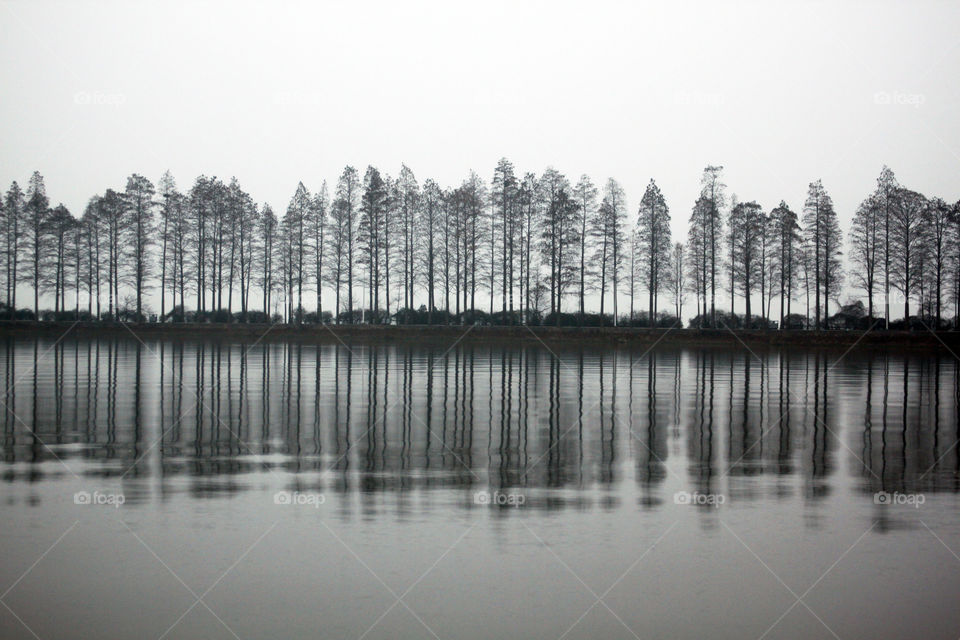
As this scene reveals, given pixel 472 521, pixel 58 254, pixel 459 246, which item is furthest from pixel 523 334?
pixel 472 521

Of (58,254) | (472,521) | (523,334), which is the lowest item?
(472,521)

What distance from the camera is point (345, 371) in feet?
94.2

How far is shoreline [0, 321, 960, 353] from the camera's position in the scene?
64125mm

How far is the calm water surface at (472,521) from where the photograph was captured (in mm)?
6199

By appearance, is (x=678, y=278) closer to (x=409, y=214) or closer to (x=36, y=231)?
(x=409, y=214)

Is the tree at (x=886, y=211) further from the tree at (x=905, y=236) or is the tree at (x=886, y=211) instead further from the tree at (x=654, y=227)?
the tree at (x=654, y=227)

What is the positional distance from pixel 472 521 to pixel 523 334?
5856 centimetres

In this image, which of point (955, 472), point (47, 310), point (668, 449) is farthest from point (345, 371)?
point (47, 310)

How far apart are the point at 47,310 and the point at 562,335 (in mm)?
51596

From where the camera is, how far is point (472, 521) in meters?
8.55

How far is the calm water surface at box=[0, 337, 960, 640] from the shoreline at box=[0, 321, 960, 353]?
46827mm

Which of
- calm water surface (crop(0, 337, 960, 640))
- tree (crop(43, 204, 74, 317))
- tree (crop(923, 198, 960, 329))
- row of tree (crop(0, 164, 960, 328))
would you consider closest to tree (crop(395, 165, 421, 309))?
row of tree (crop(0, 164, 960, 328))

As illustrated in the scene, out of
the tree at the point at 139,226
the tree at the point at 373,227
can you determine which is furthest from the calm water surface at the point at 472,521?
the tree at the point at 139,226

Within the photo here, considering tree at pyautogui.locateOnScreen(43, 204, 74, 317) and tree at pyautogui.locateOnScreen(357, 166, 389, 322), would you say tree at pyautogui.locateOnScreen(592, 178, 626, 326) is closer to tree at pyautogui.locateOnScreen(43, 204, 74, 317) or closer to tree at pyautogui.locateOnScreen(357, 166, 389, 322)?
tree at pyautogui.locateOnScreen(357, 166, 389, 322)
